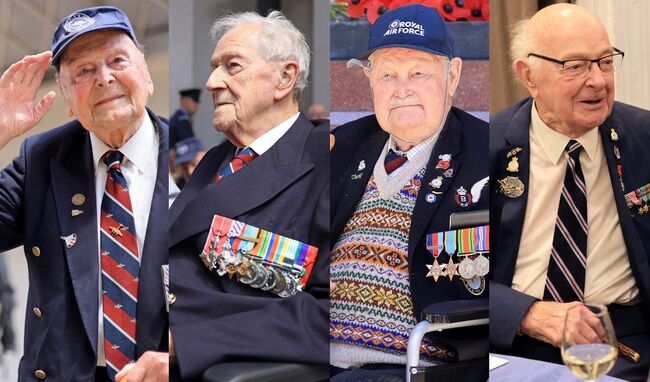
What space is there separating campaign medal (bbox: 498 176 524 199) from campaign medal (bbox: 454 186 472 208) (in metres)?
0.78

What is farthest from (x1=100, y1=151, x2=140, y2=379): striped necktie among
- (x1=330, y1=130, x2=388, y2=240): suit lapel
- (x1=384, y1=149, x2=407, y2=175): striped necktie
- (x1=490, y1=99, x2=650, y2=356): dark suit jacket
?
(x1=490, y1=99, x2=650, y2=356): dark suit jacket

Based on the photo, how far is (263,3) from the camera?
10.6ft

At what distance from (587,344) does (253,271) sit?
3.79 feet

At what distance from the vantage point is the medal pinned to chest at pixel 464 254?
3199mm

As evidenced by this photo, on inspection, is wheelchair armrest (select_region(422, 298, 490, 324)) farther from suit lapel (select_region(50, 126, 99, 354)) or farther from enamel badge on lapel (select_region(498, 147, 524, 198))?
suit lapel (select_region(50, 126, 99, 354))

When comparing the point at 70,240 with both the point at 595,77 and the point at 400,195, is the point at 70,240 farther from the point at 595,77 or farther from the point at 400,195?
the point at 595,77

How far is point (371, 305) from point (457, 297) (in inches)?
11.1

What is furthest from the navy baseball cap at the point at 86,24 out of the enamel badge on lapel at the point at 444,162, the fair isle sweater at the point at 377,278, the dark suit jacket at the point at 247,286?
the enamel badge on lapel at the point at 444,162

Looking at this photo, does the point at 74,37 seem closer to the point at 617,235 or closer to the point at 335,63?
the point at 335,63

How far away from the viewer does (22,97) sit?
11.8 ft

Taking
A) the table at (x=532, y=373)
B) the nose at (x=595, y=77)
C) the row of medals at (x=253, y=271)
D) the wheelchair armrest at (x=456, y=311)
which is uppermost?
the nose at (x=595, y=77)

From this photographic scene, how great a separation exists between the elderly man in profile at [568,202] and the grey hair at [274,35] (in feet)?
3.51

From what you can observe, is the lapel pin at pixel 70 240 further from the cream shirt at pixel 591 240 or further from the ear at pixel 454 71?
the cream shirt at pixel 591 240

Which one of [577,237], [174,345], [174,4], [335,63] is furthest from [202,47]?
[577,237]
